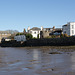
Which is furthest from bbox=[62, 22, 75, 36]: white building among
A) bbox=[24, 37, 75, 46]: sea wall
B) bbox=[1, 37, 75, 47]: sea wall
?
bbox=[24, 37, 75, 46]: sea wall

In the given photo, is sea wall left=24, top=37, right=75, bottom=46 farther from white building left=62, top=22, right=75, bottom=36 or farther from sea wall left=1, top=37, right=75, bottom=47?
white building left=62, top=22, right=75, bottom=36

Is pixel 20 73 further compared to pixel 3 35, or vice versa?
pixel 3 35

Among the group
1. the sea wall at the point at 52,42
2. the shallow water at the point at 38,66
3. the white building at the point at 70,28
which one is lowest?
the shallow water at the point at 38,66

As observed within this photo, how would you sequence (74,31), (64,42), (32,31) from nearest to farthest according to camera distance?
(64,42)
(74,31)
(32,31)

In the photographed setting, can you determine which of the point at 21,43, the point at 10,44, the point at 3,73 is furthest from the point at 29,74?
the point at 10,44

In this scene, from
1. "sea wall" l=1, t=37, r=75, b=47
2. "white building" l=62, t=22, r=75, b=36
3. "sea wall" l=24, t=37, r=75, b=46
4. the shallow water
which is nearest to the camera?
the shallow water

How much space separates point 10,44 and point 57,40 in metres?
25.9

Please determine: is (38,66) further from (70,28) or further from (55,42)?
(70,28)

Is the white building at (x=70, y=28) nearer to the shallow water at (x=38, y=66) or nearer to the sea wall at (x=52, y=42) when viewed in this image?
the sea wall at (x=52, y=42)

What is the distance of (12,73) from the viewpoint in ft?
24.6

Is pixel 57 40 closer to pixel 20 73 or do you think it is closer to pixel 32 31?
pixel 20 73

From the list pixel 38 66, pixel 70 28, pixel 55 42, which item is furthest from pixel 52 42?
pixel 70 28

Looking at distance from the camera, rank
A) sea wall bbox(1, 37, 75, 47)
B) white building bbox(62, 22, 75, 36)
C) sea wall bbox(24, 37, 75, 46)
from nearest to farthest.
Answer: sea wall bbox(24, 37, 75, 46) → sea wall bbox(1, 37, 75, 47) → white building bbox(62, 22, 75, 36)

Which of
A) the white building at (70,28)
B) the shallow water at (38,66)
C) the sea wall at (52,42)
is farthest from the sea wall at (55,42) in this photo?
the white building at (70,28)
